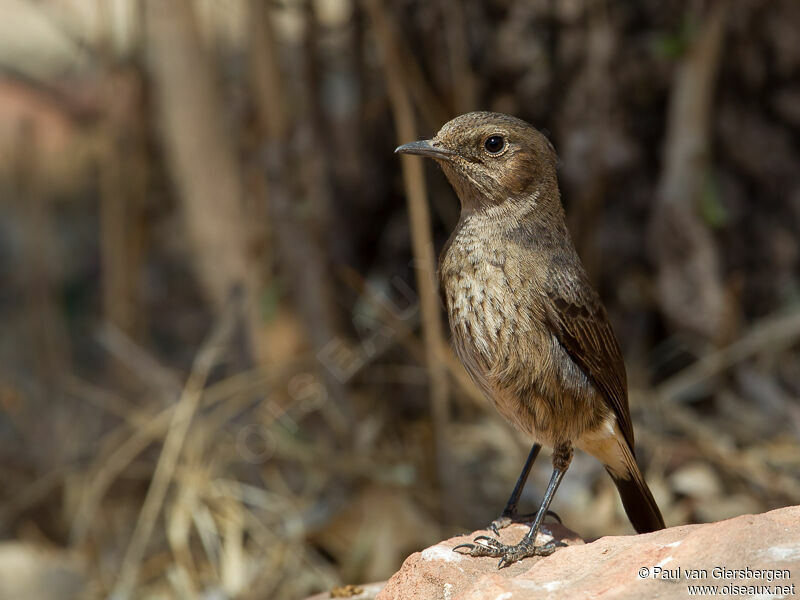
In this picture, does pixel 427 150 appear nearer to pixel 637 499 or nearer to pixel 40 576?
pixel 637 499

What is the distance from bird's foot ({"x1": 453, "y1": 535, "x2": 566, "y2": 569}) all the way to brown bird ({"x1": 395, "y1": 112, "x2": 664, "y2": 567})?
2 centimetres

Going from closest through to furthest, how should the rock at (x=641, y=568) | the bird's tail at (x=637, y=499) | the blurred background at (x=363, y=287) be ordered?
the rock at (x=641, y=568) < the bird's tail at (x=637, y=499) < the blurred background at (x=363, y=287)

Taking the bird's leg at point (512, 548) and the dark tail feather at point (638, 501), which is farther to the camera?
the dark tail feather at point (638, 501)

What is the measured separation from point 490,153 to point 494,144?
3 centimetres

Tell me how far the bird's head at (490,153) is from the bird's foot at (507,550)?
3.98 feet

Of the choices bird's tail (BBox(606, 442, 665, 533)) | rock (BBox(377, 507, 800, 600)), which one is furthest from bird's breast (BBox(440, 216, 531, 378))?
bird's tail (BBox(606, 442, 665, 533))

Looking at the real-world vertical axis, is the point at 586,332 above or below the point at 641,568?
above

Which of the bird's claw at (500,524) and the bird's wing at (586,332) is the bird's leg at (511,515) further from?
the bird's wing at (586,332)

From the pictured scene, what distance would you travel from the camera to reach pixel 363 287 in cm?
603

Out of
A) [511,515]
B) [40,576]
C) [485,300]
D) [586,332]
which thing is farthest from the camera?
[40,576]

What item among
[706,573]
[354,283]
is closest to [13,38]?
[354,283]

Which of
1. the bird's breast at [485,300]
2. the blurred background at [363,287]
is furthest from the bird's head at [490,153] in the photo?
the blurred background at [363,287]

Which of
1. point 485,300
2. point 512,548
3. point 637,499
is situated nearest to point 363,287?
point 637,499

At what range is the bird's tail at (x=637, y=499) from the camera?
162 inches
